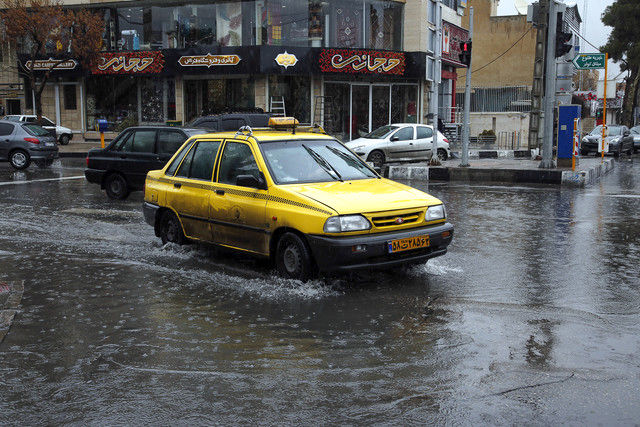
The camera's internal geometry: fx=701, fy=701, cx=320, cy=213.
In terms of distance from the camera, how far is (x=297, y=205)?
6.85 m

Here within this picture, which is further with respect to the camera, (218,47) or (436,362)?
(218,47)

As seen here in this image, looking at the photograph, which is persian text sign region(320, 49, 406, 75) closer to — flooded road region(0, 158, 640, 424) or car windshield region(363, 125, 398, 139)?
car windshield region(363, 125, 398, 139)

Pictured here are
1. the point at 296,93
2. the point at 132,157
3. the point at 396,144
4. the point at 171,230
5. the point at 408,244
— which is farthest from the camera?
the point at 296,93

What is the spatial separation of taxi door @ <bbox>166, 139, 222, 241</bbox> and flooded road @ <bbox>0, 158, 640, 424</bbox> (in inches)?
18.4

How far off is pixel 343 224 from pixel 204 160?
248 centimetres

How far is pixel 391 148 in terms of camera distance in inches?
880

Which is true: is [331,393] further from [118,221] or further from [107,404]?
[118,221]

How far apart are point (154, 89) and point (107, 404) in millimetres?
30987

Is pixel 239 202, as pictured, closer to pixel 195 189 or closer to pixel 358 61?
pixel 195 189

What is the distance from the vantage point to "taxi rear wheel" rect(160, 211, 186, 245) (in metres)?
8.72

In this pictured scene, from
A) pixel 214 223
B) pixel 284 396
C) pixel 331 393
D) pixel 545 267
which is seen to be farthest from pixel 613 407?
pixel 214 223

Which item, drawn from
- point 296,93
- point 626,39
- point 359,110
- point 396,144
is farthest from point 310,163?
point 626,39

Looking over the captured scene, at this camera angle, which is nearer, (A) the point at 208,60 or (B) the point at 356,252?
(B) the point at 356,252

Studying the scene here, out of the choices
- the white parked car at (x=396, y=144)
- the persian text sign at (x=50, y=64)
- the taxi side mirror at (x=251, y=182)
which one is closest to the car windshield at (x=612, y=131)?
the white parked car at (x=396, y=144)
